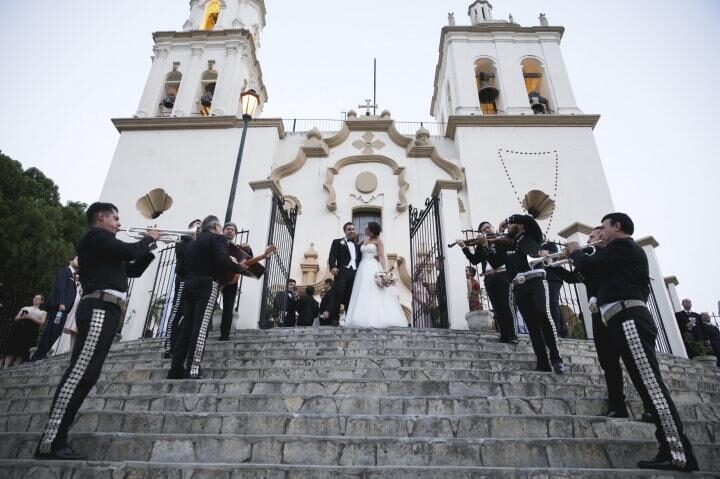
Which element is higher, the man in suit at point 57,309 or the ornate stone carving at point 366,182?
the ornate stone carving at point 366,182

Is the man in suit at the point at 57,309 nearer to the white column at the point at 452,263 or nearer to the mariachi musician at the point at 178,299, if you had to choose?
the mariachi musician at the point at 178,299

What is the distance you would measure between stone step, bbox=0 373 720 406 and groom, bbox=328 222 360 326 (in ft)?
12.0

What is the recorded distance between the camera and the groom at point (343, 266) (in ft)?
25.0

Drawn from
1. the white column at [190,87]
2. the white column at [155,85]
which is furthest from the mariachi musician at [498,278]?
the white column at [155,85]

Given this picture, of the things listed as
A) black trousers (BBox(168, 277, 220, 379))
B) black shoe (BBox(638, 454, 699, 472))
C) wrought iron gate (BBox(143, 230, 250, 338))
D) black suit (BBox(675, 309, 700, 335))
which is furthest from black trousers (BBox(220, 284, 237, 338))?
black suit (BBox(675, 309, 700, 335))

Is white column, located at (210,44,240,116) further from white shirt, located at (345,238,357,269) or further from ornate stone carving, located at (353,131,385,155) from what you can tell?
white shirt, located at (345,238,357,269)

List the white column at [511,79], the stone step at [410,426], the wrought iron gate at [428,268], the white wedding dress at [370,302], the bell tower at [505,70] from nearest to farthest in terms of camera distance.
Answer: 1. the stone step at [410,426]
2. the white wedding dress at [370,302]
3. the wrought iron gate at [428,268]
4. the white column at [511,79]
5. the bell tower at [505,70]

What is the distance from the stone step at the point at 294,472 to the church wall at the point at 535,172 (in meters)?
10.9

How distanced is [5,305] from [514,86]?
20.7 meters

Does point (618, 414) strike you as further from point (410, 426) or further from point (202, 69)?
point (202, 69)

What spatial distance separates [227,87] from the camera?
16734 millimetres

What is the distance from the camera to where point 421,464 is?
2732 mm

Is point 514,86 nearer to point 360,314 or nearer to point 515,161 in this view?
point 515,161

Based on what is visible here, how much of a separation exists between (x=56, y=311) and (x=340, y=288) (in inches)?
191
